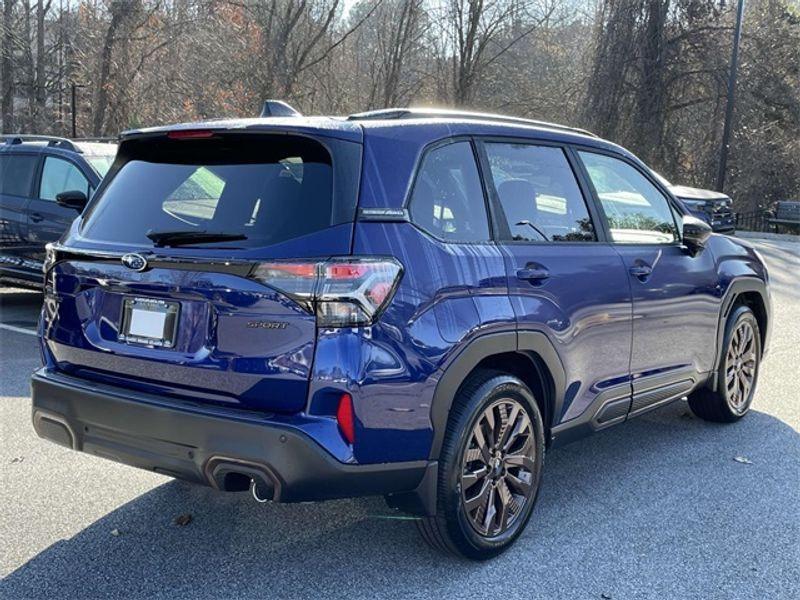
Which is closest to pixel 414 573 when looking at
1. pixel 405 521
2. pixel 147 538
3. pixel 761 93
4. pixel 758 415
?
pixel 405 521

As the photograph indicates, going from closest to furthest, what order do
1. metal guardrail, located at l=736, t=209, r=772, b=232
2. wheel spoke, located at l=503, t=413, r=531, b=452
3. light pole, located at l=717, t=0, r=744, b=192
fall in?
wheel spoke, located at l=503, t=413, r=531, b=452, light pole, located at l=717, t=0, r=744, b=192, metal guardrail, located at l=736, t=209, r=772, b=232

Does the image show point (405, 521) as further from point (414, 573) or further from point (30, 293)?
point (30, 293)

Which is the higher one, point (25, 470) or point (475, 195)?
point (475, 195)

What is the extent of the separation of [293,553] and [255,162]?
1685 millimetres

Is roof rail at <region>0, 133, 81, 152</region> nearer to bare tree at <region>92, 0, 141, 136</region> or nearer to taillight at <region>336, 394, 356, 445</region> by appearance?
taillight at <region>336, 394, 356, 445</region>

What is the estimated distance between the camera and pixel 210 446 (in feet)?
9.27

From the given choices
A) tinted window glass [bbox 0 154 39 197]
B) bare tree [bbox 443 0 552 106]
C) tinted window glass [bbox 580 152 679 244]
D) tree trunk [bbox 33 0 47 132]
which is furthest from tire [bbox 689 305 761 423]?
tree trunk [bbox 33 0 47 132]

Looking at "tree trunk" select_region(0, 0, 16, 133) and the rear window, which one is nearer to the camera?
the rear window

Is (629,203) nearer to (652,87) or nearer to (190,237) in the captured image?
(190,237)

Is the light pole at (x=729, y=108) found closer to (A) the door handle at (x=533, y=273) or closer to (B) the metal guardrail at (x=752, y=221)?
(B) the metal guardrail at (x=752, y=221)

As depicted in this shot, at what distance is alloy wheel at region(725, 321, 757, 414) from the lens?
210 inches

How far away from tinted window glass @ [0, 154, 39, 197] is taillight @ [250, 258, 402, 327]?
7.08 meters

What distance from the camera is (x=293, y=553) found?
3453 millimetres

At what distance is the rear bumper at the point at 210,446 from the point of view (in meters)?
2.76
